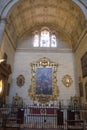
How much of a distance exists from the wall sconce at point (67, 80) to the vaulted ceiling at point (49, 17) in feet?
13.1

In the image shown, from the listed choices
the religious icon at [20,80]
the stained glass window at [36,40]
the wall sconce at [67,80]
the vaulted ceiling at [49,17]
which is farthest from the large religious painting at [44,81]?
the vaulted ceiling at [49,17]

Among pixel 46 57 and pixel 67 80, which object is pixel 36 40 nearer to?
Answer: pixel 46 57

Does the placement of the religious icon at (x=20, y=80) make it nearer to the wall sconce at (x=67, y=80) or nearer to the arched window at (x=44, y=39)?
the arched window at (x=44, y=39)

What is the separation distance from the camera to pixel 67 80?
16391mm

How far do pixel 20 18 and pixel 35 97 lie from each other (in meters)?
8.46

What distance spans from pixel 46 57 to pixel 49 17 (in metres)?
4.58

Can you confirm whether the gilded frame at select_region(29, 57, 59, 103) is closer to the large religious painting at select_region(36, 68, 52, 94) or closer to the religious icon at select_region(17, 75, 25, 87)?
the large religious painting at select_region(36, 68, 52, 94)

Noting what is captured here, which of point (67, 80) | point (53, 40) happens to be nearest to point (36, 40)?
point (53, 40)

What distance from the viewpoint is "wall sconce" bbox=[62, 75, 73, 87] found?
53.6 feet

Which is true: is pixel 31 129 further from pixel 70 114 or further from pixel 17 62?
pixel 17 62

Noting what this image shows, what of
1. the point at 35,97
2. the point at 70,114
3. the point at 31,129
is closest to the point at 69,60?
the point at 35,97

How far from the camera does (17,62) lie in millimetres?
17172

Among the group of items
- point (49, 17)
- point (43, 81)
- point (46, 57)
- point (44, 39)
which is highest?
point (49, 17)

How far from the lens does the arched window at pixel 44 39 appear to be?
1820 cm
